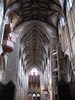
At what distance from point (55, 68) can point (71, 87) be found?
4.29 m

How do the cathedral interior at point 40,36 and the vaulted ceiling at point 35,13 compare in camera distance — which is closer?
the cathedral interior at point 40,36

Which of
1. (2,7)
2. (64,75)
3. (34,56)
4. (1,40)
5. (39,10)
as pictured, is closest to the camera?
(1,40)

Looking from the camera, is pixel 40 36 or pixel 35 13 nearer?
pixel 35 13

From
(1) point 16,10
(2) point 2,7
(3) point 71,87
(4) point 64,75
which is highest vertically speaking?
(1) point 16,10

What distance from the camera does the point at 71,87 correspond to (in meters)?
13.1

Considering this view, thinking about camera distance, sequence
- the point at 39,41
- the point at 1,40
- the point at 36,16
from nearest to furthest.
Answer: the point at 1,40, the point at 36,16, the point at 39,41

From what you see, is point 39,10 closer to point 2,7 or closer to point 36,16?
point 36,16

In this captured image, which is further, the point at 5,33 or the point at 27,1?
the point at 27,1

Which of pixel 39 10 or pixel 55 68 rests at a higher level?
pixel 39 10

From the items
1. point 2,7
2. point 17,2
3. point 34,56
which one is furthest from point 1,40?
point 34,56

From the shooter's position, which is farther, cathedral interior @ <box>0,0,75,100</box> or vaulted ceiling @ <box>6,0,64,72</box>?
vaulted ceiling @ <box>6,0,64,72</box>

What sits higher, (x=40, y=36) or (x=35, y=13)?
(x=35, y=13)

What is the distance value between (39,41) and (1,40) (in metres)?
12.2

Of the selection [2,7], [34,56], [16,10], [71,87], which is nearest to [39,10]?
[16,10]
